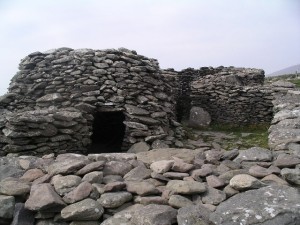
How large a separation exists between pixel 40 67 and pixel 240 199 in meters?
7.11

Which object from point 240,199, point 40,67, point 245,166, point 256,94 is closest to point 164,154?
point 245,166

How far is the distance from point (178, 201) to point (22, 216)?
2.06 meters

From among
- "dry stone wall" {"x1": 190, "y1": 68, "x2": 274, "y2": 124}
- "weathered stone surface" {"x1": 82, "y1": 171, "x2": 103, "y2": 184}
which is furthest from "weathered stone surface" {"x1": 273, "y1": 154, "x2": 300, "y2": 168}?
"dry stone wall" {"x1": 190, "y1": 68, "x2": 274, "y2": 124}

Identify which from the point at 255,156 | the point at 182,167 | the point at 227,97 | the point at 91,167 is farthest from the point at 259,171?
the point at 227,97

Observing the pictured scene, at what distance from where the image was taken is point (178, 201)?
3865mm

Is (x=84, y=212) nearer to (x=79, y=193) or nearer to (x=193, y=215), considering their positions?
(x=79, y=193)

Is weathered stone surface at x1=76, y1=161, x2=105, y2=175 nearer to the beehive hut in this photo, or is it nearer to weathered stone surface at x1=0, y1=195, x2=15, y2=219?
weathered stone surface at x1=0, y1=195, x2=15, y2=219

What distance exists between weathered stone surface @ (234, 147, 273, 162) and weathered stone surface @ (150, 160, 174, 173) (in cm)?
109

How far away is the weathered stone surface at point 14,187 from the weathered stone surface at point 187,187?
80.3 inches

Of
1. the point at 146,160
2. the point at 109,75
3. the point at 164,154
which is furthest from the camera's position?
the point at 109,75

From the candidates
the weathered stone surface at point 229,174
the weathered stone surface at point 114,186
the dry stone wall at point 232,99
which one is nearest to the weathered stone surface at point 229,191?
the weathered stone surface at point 229,174

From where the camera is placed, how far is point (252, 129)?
11914 mm

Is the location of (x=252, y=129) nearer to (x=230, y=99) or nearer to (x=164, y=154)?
(x=230, y=99)

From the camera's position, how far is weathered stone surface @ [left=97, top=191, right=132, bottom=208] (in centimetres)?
396
